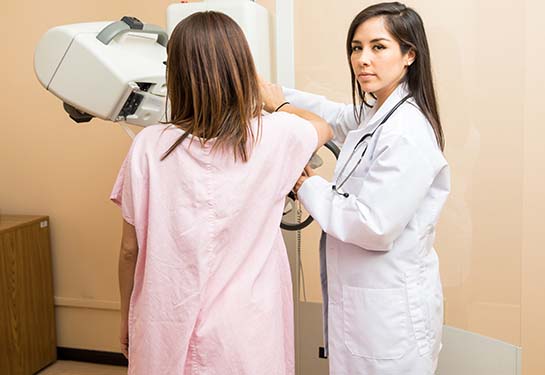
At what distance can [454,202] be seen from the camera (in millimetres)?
1777

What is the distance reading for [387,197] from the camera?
1.40 metres

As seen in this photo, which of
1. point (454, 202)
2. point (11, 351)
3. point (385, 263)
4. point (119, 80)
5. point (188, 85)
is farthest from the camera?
point (11, 351)

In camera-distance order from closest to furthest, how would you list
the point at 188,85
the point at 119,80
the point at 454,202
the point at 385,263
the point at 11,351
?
the point at 188,85 → the point at 385,263 → the point at 119,80 → the point at 454,202 → the point at 11,351

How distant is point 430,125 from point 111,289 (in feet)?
6.34

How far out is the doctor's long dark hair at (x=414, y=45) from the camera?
4.90 feet

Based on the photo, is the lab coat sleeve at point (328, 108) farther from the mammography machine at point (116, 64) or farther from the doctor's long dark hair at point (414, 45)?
the doctor's long dark hair at point (414, 45)

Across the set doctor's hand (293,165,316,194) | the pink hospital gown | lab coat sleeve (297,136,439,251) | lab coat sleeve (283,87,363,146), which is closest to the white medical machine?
lab coat sleeve (283,87,363,146)

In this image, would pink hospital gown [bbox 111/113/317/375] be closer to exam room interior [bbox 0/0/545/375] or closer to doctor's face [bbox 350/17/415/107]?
doctor's face [bbox 350/17/415/107]

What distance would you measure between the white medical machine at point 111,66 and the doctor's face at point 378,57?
39 cm

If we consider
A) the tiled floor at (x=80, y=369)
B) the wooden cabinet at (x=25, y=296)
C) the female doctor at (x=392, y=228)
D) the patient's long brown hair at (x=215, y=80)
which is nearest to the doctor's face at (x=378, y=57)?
the female doctor at (x=392, y=228)

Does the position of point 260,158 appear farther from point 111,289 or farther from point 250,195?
point 111,289

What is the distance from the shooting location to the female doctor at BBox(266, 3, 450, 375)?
1.45m

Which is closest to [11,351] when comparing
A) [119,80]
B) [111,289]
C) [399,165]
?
[111,289]

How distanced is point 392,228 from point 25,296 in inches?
79.4
